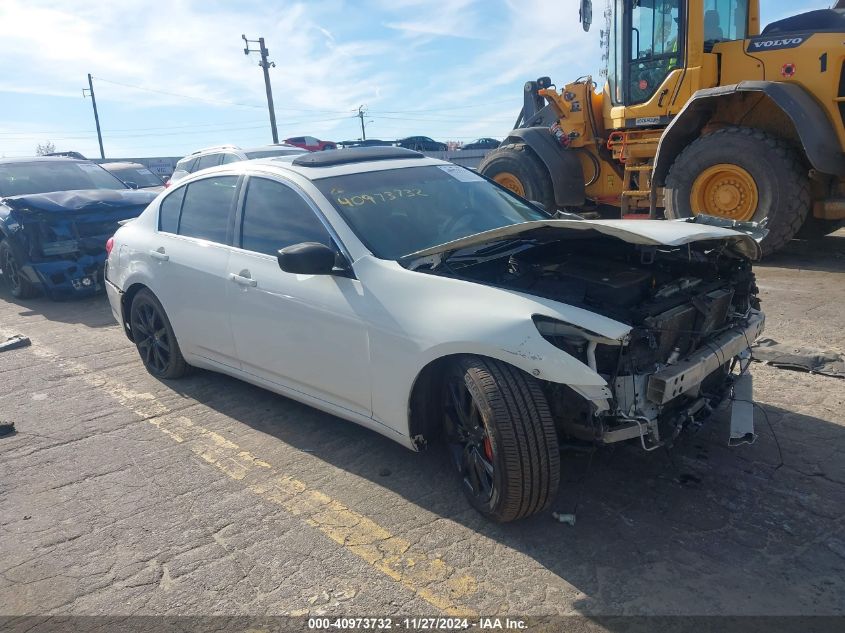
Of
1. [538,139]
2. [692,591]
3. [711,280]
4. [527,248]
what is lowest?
[692,591]

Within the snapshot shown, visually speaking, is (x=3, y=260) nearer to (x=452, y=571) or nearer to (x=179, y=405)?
(x=179, y=405)

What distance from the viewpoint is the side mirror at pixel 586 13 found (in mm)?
8234

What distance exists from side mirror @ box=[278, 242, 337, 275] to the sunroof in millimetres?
908

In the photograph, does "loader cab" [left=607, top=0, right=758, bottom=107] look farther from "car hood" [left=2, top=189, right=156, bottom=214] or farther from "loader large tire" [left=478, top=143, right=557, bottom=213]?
"car hood" [left=2, top=189, right=156, bottom=214]

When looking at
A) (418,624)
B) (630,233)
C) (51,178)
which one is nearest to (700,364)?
(630,233)

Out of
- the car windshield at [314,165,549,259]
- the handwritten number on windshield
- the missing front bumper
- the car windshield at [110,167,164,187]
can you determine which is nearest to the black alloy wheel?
the missing front bumper

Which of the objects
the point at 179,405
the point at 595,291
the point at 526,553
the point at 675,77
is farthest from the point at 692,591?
the point at 675,77

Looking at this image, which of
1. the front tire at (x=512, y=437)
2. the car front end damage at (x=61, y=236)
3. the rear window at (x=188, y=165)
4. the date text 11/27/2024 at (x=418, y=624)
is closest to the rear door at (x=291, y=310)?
the front tire at (x=512, y=437)

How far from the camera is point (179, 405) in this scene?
4.70m

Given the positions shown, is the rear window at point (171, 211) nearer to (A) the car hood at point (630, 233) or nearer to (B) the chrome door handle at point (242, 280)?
(B) the chrome door handle at point (242, 280)

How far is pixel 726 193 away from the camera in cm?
780

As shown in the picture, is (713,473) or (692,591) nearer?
(692,591)

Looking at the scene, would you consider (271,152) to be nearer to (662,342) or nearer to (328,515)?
(328,515)

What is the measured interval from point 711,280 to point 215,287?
2.99m
